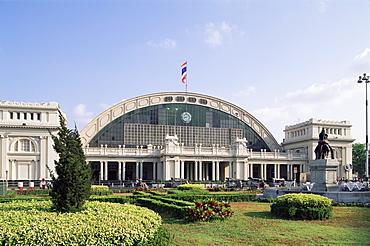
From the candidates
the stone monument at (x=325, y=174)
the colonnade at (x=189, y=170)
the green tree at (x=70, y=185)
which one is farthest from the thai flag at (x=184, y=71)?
the green tree at (x=70, y=185)

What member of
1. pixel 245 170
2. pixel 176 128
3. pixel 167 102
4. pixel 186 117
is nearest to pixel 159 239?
pixel 245 170

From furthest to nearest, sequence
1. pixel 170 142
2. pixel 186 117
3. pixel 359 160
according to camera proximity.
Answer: pixel 359 160, pixel 186 117, pixel 170 142

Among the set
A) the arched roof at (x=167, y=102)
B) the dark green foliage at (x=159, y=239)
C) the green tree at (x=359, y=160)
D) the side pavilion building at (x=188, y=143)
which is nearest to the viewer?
the dark green foliage at (x=159, y=239)

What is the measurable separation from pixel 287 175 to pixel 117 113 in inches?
1794

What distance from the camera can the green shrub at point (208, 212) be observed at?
60.5ft

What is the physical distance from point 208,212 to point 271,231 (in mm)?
3803

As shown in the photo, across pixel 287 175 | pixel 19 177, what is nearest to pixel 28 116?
pixel 19 177

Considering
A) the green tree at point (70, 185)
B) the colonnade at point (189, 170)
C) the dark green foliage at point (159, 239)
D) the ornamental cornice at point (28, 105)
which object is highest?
the ornamental cornice at point (28, 105)

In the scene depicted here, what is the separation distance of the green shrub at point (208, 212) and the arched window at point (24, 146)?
174 feet

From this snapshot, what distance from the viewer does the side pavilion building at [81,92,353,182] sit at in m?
74.8

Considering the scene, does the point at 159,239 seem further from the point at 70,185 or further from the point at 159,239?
the point at 70,185

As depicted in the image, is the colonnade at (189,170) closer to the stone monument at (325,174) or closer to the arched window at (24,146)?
the arched window at (24,146)

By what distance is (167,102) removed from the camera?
8531 centimetres

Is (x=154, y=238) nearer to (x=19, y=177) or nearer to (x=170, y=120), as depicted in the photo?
(x=19, y=177)
